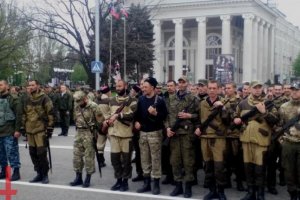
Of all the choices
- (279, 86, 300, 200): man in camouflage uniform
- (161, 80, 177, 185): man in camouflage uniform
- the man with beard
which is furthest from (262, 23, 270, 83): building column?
(279, 86, 300, 200): man in camouflage uniform

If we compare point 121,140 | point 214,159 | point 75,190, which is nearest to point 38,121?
point 75,190

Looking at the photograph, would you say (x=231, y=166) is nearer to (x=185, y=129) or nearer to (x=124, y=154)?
(x=185, y=129)

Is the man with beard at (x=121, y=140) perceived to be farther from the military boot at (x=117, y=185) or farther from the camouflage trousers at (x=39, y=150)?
the camouflage trousers at (x=39, y=150)

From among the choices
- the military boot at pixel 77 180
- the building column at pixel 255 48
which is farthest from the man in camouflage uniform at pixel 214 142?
the building column at pixel 255 48

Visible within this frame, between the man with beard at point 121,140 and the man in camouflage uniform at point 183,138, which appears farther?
the man with beard at point 121,140

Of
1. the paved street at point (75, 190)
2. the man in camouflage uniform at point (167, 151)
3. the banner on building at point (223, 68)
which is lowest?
the paved street at point (75, 190)

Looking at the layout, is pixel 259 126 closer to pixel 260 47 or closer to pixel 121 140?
pixel 121 140

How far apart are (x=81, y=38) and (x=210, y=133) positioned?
26.1 m

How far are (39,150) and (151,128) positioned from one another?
243cm

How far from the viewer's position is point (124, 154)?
856 centimetres

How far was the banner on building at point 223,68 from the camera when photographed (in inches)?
776

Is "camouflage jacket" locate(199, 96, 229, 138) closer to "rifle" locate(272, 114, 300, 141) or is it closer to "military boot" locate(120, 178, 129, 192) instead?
"rifle" locate(272, 114, 300, 141)

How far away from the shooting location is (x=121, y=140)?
8625 mm

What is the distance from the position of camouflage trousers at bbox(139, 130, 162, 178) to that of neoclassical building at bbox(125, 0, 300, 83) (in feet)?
151
